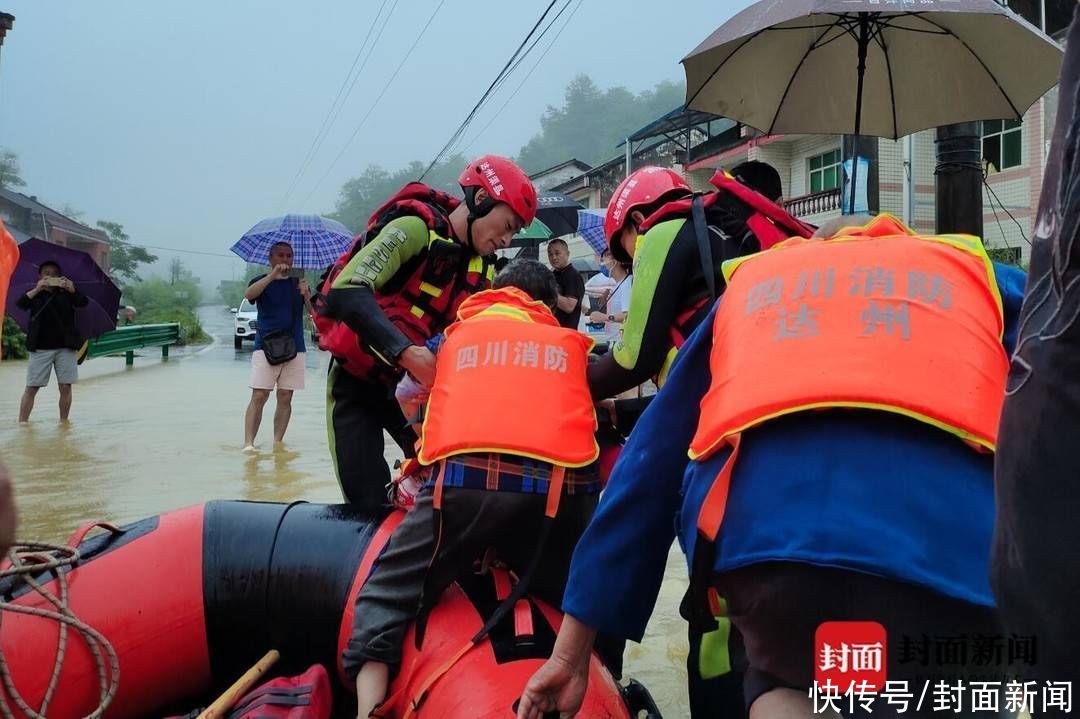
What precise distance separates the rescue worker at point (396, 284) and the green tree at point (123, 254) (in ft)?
223

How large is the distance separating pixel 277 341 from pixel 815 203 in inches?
671

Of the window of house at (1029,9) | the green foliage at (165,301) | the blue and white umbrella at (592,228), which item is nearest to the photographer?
the blue and white umbrella at (592,228)

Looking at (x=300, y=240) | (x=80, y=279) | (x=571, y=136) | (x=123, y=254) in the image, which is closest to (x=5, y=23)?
(x=80, y=279)

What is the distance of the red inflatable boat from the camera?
2.31 metres

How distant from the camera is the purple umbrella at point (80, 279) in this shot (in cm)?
1000

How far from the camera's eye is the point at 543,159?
90.9m

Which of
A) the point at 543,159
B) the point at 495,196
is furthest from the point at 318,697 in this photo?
the point at 543,159

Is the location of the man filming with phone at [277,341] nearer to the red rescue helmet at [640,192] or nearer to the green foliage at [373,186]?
the red rescue helmet at [640,192]

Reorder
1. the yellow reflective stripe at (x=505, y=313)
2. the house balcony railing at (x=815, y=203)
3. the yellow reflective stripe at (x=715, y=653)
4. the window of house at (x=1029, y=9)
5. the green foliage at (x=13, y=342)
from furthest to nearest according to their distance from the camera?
the green foliage at (x=13, y=342) < the house balcony railing at (x=815, y=203) < the window of house at (x=1029, y=9) < the yellow reflective stripe at (x=505, y=313) < the yellow reflective stripe at (x=715, y=653)

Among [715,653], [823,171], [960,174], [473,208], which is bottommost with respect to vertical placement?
[715,653]

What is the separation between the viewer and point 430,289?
3191 millimetres

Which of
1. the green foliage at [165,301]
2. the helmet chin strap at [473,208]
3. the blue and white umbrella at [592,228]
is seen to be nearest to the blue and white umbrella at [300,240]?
the blue and white umbrella at [592,228]

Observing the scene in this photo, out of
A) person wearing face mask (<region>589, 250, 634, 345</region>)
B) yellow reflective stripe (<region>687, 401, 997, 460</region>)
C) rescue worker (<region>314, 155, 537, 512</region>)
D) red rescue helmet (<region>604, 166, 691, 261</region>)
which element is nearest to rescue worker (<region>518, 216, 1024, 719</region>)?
yellow reflective stripe (<region>687, 401, 997, 460</region>)

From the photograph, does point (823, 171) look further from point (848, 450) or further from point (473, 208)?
point (848, 450)
